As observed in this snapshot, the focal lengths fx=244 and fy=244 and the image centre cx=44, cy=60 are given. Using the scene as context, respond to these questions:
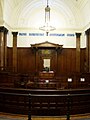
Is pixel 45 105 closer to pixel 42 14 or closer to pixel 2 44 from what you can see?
pixel 2 44

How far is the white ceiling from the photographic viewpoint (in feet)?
75.4

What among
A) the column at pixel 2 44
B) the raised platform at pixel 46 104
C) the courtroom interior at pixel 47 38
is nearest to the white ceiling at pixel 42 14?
the courtroom interior at pixel 47 38

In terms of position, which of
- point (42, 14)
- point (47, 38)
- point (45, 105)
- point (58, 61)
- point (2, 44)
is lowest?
point (45, 105)

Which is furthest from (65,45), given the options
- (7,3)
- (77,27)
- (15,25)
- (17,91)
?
(17,91)

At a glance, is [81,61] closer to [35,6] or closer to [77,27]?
[77,27]

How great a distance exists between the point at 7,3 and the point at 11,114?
544 inches

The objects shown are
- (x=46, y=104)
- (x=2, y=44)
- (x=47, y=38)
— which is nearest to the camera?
(x=46, y=104)

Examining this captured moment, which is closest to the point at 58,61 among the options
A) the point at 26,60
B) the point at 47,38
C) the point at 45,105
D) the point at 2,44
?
the point at 47,38

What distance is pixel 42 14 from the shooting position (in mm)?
23844

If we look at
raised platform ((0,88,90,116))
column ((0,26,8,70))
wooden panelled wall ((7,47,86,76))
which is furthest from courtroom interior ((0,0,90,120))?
raised platform ((0,88,90,116))

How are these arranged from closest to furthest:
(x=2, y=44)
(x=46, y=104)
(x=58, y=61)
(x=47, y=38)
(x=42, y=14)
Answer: (x=46, y=104) < (x=2, y=44) < (x=58, y=61) < (x=47, y=38) < (x=42, y=14)

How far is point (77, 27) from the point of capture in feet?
76.6

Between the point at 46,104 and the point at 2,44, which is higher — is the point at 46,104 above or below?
below

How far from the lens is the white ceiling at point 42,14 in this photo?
2298cm
